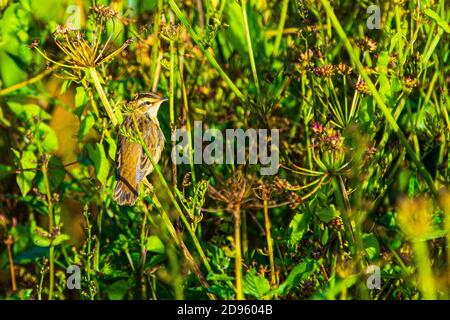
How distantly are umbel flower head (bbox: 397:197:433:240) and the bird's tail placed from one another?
116cm

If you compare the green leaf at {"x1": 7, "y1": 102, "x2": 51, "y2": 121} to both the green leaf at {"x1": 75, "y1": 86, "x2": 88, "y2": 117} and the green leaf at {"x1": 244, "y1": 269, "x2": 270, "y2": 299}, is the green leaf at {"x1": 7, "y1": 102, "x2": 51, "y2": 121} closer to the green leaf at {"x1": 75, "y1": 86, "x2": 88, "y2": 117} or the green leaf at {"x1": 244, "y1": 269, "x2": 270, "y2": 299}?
the green leaf at {"x1": 75, "y1": 86, "x2": 88, "y2": 117}

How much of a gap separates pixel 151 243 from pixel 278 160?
0.70 meters

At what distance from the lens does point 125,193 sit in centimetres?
385

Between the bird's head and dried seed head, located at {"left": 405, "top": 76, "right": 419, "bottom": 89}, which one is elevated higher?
the bird's head

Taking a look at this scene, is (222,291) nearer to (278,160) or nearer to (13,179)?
(278,160)

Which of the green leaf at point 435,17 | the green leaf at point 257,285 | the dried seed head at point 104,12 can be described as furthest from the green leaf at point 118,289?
the green leaf at point 435,17

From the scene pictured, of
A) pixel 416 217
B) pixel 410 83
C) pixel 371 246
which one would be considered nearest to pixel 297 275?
pixel 371 246

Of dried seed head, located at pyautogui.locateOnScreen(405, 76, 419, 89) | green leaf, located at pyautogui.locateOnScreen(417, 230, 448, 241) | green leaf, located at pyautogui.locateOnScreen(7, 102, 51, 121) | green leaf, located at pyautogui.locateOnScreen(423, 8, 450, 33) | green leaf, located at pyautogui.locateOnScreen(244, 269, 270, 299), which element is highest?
green leaf, located at pyautogui.locateOnScreen(423, 8, 450, 33)

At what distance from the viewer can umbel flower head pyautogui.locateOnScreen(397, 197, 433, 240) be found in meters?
2.50

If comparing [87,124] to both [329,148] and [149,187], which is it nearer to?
[149,187]

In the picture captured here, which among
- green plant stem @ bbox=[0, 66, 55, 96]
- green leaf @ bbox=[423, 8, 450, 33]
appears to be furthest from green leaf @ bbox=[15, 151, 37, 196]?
green leaf @ bbox=[423, 8, 450, 33]

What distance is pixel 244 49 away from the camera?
4.58 meters

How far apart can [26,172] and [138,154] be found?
66cm

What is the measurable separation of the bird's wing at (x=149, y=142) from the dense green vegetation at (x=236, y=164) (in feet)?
0.42
